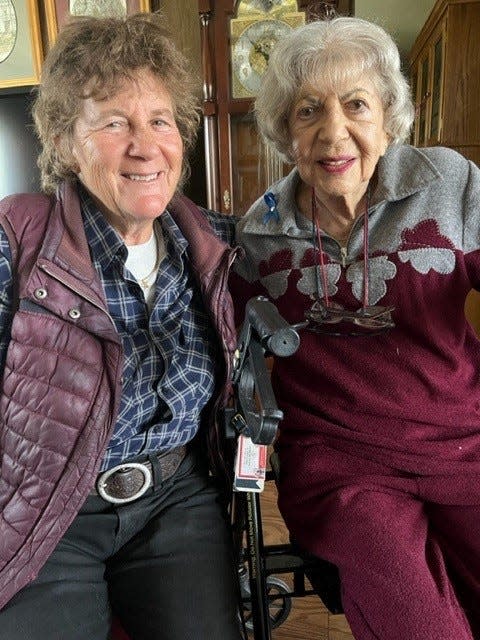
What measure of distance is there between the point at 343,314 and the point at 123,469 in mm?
436

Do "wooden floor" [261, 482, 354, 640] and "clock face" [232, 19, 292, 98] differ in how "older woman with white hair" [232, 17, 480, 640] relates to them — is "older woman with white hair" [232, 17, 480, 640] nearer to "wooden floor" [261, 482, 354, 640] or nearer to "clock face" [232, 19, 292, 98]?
"wooden floor" [261, 482, 354, 640]

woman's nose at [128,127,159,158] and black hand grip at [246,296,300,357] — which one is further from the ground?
woman's nose at [128,127,159,158]

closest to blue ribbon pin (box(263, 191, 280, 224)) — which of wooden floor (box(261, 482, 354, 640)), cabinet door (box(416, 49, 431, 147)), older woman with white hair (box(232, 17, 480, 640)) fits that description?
older woman with white hair (box(232, 17, 480, 640))

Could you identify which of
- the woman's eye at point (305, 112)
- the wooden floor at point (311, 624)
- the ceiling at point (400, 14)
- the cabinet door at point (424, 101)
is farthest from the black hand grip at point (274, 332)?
the ceiling at point (400, 14)

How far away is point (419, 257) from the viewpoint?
3.09 ft

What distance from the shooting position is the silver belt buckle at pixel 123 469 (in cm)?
89

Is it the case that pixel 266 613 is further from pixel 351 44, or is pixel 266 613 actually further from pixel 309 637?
pixel 351 44

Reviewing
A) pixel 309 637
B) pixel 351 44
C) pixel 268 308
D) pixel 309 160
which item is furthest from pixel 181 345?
pixel 309 637

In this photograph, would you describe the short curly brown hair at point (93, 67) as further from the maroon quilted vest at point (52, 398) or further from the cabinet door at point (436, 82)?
the cabinet door at point (436, 82)

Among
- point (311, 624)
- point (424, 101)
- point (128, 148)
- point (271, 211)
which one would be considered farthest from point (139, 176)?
point (424, 101)

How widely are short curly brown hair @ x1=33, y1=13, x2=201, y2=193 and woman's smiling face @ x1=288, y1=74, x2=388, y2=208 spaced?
225 mm

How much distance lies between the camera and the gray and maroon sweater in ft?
3.07

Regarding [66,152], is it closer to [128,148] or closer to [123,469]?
[128,148]

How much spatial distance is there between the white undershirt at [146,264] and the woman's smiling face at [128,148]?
0.19 ft
